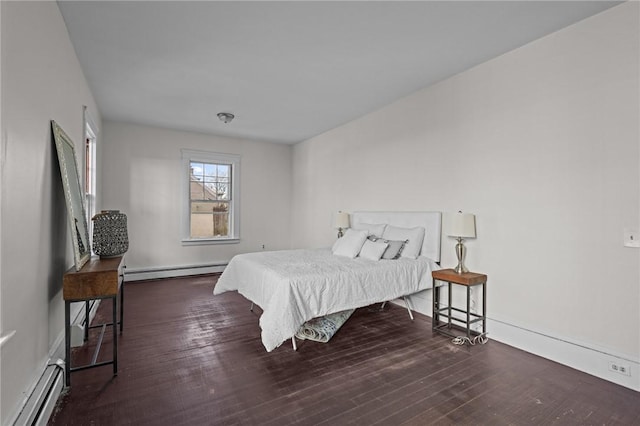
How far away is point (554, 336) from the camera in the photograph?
265 cm

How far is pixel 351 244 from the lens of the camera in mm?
4043

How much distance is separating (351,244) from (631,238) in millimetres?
2567

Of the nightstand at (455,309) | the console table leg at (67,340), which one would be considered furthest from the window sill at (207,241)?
the nightstand at (455,309)

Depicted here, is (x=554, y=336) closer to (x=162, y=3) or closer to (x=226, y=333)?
(x=226, y=333)

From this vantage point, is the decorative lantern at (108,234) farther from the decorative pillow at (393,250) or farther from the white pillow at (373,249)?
the decorative pillow at (393,250)

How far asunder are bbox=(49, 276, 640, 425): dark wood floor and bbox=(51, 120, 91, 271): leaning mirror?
912 mm

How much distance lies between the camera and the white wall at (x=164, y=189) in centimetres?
543

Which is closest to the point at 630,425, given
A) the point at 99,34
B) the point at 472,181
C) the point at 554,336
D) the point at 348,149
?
the point at 554,336

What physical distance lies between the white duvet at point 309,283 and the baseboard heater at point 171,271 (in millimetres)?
2355

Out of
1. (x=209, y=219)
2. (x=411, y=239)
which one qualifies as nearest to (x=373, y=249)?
(x=411, y=239)

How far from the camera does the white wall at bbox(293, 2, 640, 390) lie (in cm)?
232

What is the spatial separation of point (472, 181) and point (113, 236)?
3548mm

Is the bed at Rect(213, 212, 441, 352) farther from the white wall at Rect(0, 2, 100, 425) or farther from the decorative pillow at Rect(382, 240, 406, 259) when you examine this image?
the white wall at Rect(0, 2, 100, 425)

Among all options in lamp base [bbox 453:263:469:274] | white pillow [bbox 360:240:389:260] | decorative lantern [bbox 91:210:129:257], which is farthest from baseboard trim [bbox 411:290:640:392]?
decorative lantern [bbox 91:210:129:257]
